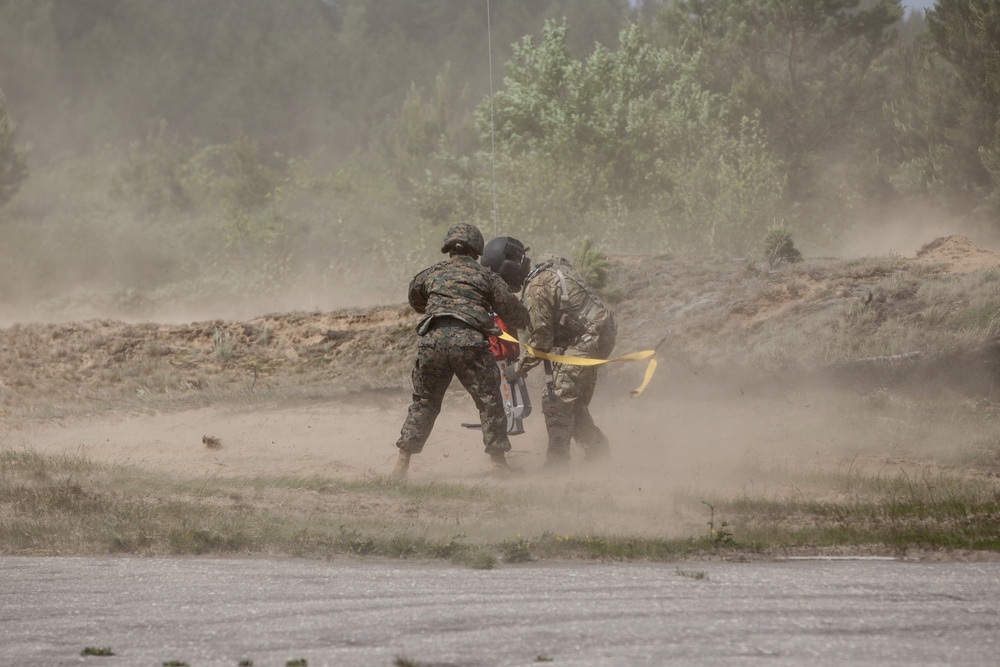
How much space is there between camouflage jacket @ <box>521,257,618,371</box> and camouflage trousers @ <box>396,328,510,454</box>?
0.90 meters

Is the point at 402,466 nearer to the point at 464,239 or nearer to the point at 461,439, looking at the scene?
the point at 464,239

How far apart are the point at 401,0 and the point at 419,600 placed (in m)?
58.4

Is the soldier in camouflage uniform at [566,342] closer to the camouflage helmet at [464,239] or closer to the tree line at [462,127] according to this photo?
the camouflage helmet at [464,239]

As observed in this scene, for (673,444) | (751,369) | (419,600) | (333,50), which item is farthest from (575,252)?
(333,50)

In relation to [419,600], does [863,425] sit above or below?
above

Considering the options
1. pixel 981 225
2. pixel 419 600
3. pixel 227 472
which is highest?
pixel 981 225

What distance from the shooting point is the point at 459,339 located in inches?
412

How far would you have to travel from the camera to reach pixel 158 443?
44.6 feet

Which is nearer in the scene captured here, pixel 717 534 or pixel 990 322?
pixel 717 534

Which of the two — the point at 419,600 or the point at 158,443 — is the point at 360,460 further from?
the point at 419,600

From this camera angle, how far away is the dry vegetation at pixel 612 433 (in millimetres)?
8422

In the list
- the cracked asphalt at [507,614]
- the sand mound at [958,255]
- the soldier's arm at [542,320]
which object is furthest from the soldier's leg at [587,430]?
the sand mound at [958,255]

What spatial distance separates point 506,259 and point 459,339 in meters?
1.35

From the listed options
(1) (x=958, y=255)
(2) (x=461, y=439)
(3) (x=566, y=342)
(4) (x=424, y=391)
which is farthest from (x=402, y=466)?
(1) (x=958, y=255)
